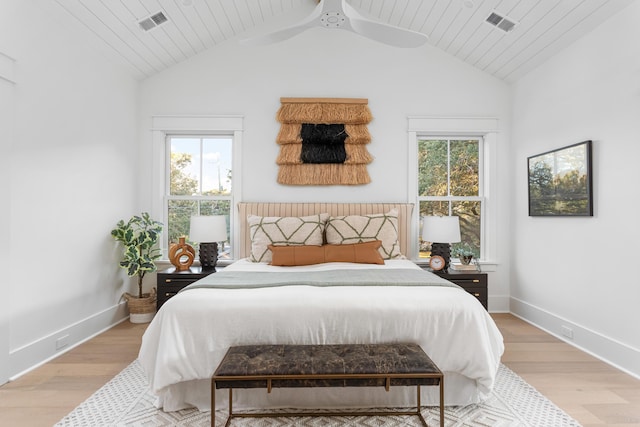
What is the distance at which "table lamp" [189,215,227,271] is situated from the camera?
3766 mm

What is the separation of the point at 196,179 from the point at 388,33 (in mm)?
2753

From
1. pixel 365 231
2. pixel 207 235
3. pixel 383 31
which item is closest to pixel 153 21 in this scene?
pixel 207 235

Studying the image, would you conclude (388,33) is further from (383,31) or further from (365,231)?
(365,231)

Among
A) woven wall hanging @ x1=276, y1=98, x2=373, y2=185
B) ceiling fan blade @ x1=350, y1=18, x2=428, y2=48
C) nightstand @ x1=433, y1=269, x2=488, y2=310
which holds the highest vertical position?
ceiling fan blade @ x1=350, y1=18, x2=428, y2=48

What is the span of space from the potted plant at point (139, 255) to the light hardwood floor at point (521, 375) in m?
Result: 0.43

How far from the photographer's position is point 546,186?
3572 mm

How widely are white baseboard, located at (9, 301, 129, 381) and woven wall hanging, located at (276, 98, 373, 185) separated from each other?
2.14m

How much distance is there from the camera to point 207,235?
12.4ft

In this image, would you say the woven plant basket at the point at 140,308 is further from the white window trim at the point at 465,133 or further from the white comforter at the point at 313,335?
the white window trim at the point at 465,133

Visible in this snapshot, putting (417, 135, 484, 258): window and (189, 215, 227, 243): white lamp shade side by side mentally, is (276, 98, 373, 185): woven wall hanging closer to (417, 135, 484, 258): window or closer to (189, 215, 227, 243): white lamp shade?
(417, 135, 484, 258): window

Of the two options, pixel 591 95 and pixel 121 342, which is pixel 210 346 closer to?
pixel 121 342

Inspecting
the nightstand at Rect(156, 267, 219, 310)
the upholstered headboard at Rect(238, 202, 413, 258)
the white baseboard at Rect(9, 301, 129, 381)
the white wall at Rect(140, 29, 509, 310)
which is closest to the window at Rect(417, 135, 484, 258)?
the white wall at Rect(140, 29, 509, 310)

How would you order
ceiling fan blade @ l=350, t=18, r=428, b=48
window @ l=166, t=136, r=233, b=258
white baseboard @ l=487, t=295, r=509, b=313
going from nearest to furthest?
ceiling fan blade @ l=350, t=18, r=428, b=48
white baseboard @ l=487, t=295, r=509, b=313
window @ l=166, t=136, r=233, b=258

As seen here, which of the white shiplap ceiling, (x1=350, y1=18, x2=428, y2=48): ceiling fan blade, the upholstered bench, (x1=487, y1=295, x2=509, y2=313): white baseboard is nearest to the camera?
the upholstered bench
